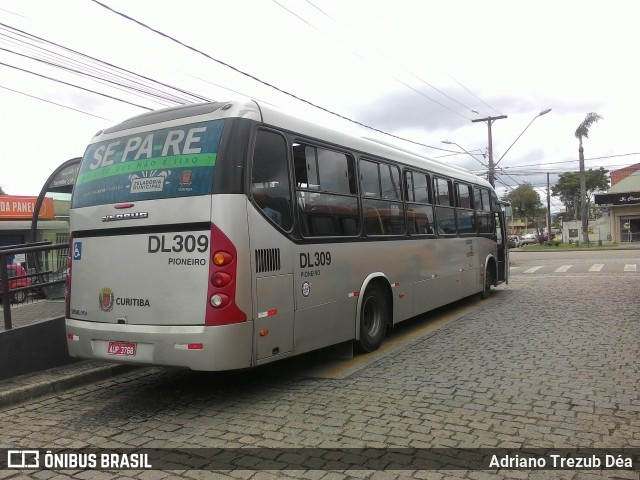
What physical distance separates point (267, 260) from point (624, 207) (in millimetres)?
48296

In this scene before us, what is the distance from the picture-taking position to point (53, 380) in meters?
5.64

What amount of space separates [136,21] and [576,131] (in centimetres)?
4081

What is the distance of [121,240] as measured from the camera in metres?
5.16

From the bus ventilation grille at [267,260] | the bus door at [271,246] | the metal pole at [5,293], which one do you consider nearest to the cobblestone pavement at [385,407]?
the bus door at [271,246]

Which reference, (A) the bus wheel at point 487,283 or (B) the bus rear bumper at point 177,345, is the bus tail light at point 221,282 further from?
(A) the bus wheel at point 487,283

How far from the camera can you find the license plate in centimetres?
494

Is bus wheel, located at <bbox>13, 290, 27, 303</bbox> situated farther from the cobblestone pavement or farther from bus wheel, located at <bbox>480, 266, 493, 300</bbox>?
bus wheel, located at <bbox>480, 266, 493, 300</bbox>

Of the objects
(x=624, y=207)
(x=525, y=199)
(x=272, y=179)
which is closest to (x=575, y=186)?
(x=525, y=199)

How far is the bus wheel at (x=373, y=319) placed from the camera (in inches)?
274

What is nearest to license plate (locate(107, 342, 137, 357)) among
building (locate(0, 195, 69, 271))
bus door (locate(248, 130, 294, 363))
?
bus door (locate(248, 130, 294, 363))

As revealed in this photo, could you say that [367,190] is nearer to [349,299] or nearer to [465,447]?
[349,299]

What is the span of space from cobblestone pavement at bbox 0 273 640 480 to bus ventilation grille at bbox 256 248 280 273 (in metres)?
1.37

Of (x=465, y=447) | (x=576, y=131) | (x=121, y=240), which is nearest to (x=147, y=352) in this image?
(x=121, y=240)

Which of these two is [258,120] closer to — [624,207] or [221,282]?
[221,282]
